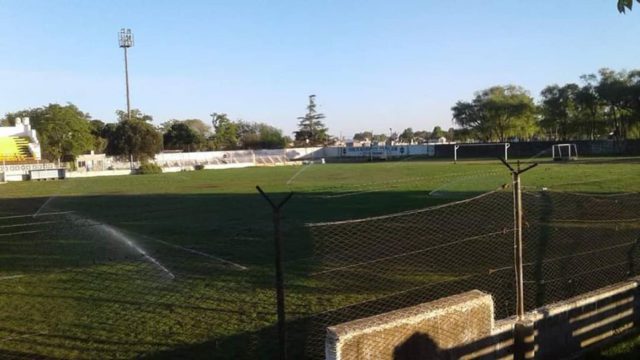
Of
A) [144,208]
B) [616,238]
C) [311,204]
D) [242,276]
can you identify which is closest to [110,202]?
[144,208]

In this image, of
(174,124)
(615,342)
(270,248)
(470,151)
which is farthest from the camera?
(174,124)

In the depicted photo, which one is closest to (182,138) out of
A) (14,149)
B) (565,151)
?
(14,149)

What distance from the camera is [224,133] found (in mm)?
139000

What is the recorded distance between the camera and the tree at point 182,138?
128 m

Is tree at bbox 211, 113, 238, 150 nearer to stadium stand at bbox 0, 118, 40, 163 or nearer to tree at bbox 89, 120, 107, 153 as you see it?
tree at bbox 89, 120, 107, 153

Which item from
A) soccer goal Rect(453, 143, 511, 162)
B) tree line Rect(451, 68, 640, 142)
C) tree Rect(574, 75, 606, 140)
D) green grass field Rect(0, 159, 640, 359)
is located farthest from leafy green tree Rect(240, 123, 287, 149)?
green grass field Rect(0, 159, 640, 359)

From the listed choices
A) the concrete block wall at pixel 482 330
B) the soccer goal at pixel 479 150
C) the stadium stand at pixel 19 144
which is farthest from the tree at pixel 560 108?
the concrete block wall at pixel 482 330

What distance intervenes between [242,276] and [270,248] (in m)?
3.19

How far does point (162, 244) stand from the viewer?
1534cm

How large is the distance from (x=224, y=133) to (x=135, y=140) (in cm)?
5568

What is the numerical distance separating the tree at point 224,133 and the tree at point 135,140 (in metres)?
48.4

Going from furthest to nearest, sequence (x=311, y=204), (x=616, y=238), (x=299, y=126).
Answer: (x=299, y=126) → (x=311, y=204) → (x=616, y=238)

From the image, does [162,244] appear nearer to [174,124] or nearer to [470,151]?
[470,151]

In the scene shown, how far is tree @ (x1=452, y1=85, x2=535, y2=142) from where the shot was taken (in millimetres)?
102812
